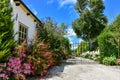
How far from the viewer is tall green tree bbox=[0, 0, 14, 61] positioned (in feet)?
32.7

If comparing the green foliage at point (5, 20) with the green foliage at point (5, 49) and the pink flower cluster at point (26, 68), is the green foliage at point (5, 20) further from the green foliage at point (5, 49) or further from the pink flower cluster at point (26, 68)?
the pink flower cluster at point (26, 68)

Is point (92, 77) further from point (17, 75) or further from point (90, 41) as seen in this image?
point (90, 41)

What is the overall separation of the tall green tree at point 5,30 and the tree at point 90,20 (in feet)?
100.0

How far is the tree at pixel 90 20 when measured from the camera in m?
40.7

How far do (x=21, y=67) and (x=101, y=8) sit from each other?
1321 inches

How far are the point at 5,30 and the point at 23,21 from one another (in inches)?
216

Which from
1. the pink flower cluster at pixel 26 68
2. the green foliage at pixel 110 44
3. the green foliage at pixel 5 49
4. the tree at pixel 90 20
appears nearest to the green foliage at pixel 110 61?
the green foliage at pixel 110 44

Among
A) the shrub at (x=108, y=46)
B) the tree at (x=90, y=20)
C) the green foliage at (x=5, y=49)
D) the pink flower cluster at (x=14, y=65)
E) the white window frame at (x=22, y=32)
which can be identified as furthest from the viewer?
the tree at (x=90, y=20)

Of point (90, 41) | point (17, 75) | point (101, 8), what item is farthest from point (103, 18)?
point (17, 75)

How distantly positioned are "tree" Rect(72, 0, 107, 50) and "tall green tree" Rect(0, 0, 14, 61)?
1200 inches

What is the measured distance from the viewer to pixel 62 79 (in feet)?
36.0

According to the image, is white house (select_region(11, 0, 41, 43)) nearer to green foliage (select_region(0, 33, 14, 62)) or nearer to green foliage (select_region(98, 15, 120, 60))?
green foliage (select_region(0, 33, 14, 62))

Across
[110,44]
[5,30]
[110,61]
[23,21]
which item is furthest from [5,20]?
[110,44]

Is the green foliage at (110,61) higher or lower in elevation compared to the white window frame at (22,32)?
lower
